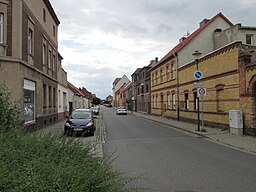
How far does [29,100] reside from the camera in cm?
1814

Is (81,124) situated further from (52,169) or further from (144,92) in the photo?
(144,92)

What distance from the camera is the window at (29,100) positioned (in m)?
17.1

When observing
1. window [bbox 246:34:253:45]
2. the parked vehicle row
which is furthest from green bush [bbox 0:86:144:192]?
window [bbox 246:34:253:45]

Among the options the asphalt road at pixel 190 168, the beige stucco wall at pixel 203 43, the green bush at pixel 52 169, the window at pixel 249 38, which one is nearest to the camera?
the green bush at pixel 52 169

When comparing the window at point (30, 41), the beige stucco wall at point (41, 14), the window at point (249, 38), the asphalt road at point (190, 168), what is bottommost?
the asphalt road at point (190, 168)

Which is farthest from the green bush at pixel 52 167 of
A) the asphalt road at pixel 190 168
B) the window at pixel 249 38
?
the window at pixel 249 38

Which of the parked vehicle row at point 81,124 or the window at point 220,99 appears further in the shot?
the window at point 220,99

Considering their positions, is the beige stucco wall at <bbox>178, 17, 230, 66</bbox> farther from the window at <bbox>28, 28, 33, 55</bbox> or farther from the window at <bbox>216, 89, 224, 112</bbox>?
the window at <bbox>28, 28, 33, 55</bbox>

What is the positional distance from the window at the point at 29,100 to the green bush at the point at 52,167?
434 inches

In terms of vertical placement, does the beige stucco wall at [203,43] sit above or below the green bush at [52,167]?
above

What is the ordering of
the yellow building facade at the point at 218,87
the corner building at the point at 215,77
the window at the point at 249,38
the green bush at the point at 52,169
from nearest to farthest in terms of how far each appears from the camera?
the green bush at the point at 52,169 → the yellow building facade at the point at 218,87 → the corner building at the point at 215,77 → the window at the point at 249,38

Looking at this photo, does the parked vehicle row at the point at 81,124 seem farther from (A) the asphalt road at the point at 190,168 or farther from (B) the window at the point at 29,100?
(A) the asphalt road at the point at 190,168

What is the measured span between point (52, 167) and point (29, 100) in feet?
48.5

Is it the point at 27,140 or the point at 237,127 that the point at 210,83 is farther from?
the point at 27,140
